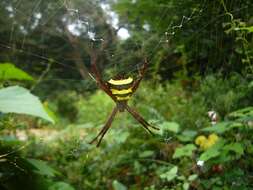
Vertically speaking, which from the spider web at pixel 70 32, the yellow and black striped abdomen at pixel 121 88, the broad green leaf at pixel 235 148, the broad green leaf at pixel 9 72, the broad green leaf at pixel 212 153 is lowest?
the broad green leaf at pixel 212 153

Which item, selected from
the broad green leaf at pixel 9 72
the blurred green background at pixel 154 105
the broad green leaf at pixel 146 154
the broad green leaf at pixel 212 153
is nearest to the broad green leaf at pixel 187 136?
the blurred green background at pixel 154 105

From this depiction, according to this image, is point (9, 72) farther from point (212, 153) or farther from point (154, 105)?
point (154, 105)

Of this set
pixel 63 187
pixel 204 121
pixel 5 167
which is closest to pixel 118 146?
pixel 204 121

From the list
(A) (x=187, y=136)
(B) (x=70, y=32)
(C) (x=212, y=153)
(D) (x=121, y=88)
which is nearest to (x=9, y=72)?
(D) (x=121, y=88)

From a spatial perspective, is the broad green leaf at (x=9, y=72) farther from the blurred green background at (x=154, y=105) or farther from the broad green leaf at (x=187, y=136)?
the broad green leaf at (x=187, y=136)

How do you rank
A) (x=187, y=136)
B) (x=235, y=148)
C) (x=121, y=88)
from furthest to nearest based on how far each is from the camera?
(x=187, y=136), (x=235, y=148), (x=121, y=88)

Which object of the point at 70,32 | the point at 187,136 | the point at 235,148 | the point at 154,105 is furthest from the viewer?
the point at 154,105
